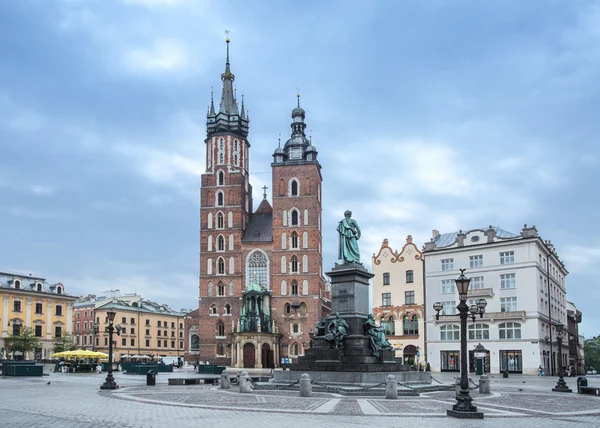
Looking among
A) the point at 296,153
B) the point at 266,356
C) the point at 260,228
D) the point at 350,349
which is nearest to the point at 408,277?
the point at 266,356

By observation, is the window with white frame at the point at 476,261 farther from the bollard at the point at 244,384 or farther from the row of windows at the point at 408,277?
the bollard at the point at 244,384

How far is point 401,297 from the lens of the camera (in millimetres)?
66625

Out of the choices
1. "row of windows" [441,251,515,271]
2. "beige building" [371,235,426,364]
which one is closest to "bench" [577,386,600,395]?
"row of windows" [441,251,515,271]

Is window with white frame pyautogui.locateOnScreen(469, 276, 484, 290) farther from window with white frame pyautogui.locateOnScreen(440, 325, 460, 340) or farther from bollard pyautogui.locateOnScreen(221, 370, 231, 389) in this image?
bollard pyautogui.locateOnScreen(221, 370, 231, 389)

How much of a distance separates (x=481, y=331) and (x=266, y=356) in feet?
99.9

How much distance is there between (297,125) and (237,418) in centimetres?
7846

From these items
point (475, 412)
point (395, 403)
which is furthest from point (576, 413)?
point (395, 403)

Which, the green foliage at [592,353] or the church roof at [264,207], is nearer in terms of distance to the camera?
the church roof at [264,207]

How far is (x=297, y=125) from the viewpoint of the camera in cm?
9362

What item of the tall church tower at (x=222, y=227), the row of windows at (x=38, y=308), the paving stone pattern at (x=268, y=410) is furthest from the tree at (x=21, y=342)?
the paving stone pattern at (x=268, y=410)

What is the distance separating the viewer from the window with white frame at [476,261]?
62.0 m

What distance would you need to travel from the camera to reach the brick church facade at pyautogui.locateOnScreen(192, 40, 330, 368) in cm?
8356

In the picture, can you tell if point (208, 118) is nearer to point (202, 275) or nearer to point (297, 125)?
point (297, 125)

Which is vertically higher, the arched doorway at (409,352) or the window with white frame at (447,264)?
the window with white frame at (447,264)
